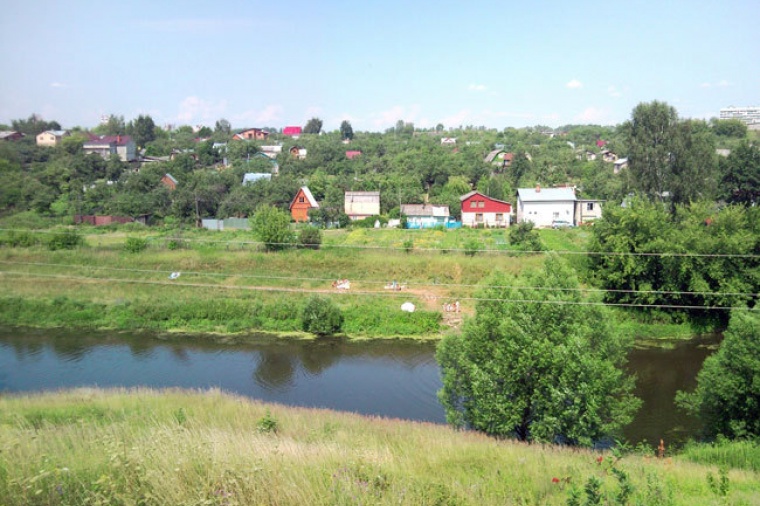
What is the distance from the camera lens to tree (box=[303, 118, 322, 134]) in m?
62.8

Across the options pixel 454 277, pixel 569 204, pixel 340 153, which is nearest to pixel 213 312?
pixel 454 277

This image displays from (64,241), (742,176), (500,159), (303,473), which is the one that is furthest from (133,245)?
(500,159)

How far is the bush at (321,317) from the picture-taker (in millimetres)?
12625

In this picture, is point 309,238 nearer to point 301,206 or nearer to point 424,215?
point 301,206

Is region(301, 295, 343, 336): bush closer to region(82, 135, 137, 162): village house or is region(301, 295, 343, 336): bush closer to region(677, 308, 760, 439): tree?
region(677, 308, 760, 439): tree

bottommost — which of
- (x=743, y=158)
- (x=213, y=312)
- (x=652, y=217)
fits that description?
(x=213, y=312)

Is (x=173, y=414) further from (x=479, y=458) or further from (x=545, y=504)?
(x=545, y=504)

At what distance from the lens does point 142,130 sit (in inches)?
1768

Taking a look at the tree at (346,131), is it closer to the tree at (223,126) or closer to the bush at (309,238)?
the tree at (223,126)

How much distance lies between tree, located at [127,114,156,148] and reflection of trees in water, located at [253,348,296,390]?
124ft

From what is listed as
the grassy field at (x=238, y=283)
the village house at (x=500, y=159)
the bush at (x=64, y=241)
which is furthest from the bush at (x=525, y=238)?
the village house at (x=500, y=159)

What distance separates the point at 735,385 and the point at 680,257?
21.4ft

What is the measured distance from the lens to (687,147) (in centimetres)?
1922

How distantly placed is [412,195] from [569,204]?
756cm
